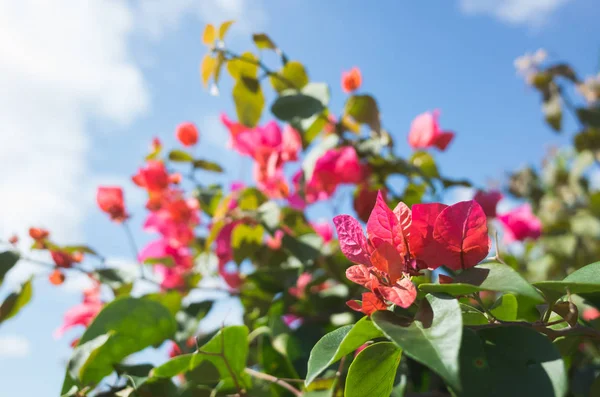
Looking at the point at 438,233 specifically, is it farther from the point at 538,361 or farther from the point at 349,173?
the point at 349,173

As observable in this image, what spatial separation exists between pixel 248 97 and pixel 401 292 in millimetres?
582

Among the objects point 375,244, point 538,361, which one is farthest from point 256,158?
point 538,361

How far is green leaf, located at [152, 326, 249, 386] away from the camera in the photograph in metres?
0.48

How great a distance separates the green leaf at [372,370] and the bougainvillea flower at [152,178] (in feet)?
2.57

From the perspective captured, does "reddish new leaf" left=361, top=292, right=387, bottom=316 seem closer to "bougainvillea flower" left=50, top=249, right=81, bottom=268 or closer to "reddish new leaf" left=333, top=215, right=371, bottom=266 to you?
"reddish new leaf" left=333, top=215, right=371, bottom=266

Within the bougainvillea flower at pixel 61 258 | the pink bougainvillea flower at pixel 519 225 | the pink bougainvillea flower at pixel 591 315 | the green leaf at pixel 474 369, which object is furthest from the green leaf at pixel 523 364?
the pink bougainvillea flower at pixel 519 225

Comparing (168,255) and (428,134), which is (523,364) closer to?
(428,134)

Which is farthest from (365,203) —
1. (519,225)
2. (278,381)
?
(519,225)

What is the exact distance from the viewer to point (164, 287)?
0.91 meters

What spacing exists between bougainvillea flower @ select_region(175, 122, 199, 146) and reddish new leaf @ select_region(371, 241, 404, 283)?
821 millimetres

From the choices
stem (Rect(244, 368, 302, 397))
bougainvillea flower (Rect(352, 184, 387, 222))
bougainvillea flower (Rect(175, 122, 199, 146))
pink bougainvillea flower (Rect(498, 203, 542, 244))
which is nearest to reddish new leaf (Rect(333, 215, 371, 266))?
stem (Rect(244, 368, 302, 397))

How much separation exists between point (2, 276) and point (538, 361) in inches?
→ 27.3

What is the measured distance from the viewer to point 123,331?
1.80ft

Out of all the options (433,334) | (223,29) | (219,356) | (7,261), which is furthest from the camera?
(223,29)
